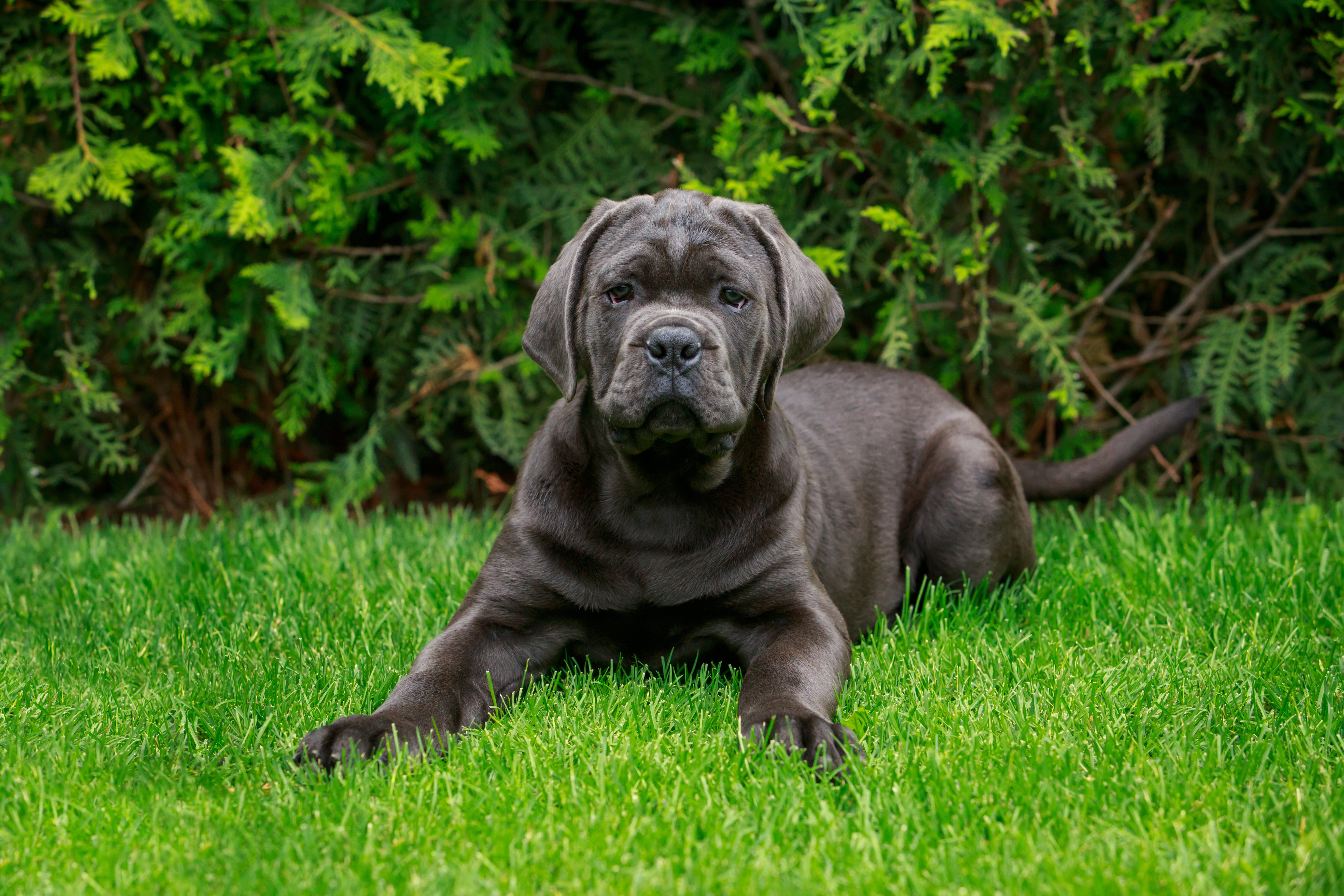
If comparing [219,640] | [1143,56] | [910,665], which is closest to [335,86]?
[219,640]

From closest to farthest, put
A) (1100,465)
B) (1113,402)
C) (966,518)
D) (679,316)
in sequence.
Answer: (679,316) → (966,518) → (1100,465) → (1113,402)

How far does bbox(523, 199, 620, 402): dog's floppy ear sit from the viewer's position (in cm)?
320

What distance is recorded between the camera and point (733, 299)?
3.15 m

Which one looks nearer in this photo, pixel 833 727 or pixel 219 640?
pixel 833 727

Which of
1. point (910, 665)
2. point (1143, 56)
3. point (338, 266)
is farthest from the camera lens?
point (338, 266)

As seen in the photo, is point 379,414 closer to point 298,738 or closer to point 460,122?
point 460,122

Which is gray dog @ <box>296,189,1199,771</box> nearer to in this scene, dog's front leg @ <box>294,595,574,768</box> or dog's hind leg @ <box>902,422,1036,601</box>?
dog's front leg @ <box>294,595,574,768</box>

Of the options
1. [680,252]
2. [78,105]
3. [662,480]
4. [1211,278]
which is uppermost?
[78,105]

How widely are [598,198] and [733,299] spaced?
216 centimetres

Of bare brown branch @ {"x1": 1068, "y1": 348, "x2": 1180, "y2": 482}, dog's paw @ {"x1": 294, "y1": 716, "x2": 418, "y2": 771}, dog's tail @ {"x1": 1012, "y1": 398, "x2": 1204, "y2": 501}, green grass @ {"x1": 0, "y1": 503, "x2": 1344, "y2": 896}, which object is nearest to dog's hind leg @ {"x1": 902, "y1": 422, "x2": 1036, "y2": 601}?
green grass @ {"x1": 0, "y1": 503, "x2": 1344, "y2": 896}

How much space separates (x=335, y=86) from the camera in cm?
536

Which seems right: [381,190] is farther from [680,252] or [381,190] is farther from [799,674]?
[799,674]

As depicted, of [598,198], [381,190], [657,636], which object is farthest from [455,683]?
[381,190]

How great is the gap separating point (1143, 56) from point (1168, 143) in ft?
2.20
